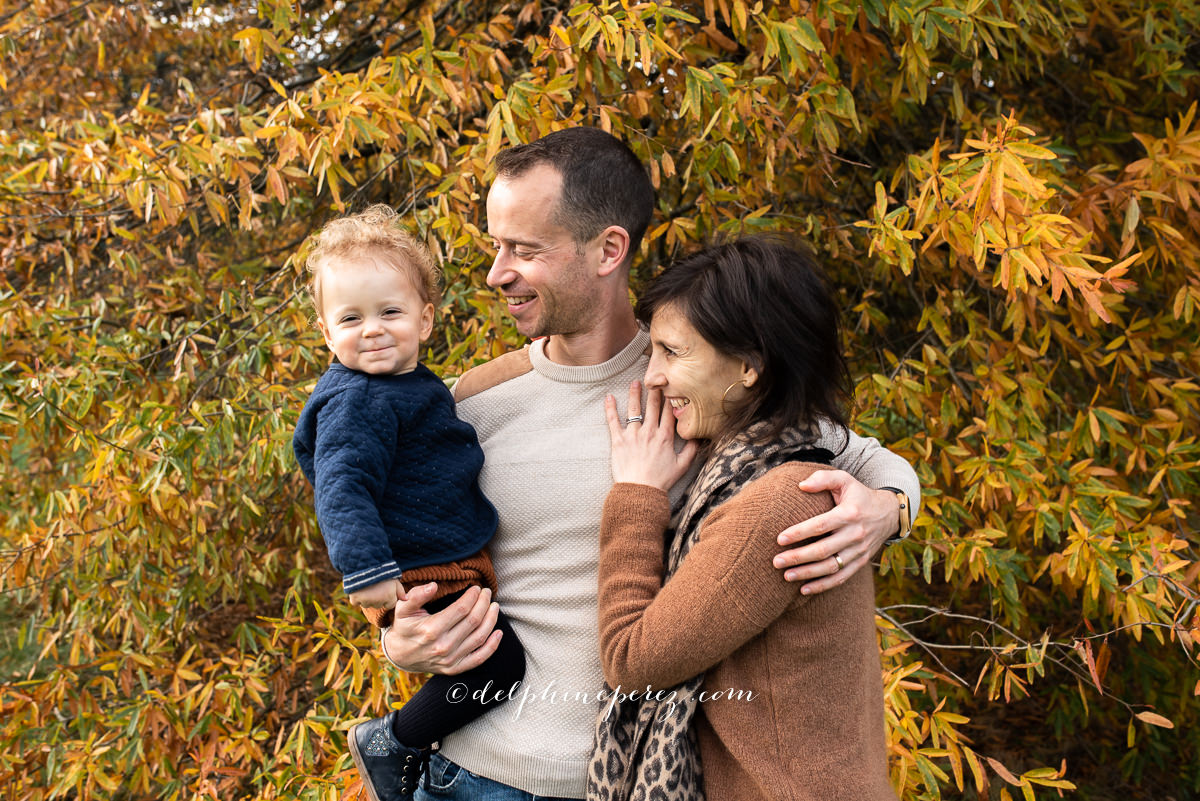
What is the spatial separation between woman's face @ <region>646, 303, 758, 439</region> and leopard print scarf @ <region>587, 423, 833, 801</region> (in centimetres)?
9

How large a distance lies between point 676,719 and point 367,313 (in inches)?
34.7

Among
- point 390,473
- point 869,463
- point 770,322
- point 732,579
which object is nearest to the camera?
point 732,579

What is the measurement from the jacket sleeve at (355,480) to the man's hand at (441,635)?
120 millimetres

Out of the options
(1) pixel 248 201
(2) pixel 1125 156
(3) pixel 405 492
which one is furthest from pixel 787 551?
(2) pixel 1125 156

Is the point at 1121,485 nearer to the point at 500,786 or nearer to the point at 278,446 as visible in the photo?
the point at 500,786

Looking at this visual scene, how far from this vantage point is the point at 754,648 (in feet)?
4.76

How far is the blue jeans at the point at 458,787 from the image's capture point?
1.65 m

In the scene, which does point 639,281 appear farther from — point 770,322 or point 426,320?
point 770,322

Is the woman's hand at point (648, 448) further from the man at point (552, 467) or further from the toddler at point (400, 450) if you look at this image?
the toddler at point (400, 450)

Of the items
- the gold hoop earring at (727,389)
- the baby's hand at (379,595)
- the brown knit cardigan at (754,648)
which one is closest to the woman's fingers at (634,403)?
the gold hoop earring at (727,389)

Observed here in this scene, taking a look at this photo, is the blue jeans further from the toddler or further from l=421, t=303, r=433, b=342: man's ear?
l=421, t=303, r=433, b=342: man's ear

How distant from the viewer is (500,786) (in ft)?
5.48

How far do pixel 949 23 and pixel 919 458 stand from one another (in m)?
1.12

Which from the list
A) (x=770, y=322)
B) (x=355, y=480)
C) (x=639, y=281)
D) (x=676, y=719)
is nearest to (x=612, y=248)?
(x=770, y=322)
